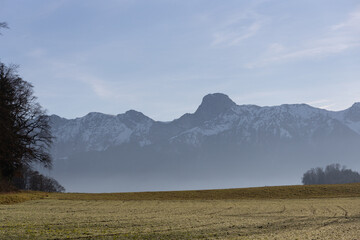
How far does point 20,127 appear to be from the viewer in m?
58.4

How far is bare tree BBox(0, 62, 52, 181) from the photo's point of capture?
54.2 m

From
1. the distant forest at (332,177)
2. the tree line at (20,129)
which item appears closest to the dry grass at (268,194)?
the tree line at (20,129)

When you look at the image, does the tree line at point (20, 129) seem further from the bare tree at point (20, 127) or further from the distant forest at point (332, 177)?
the distant forest at point (332, 177)

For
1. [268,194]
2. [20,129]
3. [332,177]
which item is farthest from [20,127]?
[332,177]

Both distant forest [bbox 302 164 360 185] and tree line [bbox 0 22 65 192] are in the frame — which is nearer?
tree line [bbox 0 22 65 192]

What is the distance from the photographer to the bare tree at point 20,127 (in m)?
54.2

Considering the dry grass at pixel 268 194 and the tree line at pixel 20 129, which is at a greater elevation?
the tree line at pixel 20 129

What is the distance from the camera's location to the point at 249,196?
60.3 meters

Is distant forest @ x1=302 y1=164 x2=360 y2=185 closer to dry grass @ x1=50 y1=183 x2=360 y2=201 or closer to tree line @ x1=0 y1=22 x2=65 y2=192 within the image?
dry grass @ x1=50 y1=183 x2=360 y2=201

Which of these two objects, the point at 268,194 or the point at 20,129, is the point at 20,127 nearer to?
the point at 20,129

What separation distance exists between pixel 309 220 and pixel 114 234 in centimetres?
1595

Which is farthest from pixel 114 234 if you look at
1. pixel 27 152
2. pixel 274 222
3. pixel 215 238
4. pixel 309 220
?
pixel 27 152

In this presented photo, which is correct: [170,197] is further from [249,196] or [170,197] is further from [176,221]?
[176,221]

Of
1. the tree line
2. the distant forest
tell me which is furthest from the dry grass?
the distant forest
